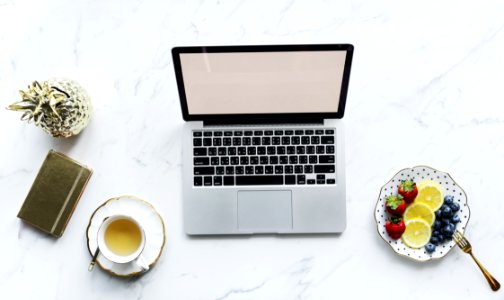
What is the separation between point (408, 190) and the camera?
105 cm

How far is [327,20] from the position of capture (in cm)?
112

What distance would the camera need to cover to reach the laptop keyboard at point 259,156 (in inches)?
42.0

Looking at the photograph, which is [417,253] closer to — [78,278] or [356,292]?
[356,292]

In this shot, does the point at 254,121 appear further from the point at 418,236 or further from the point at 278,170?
the point at 418,236

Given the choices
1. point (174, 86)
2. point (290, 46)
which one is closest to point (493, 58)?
point (290, 46)

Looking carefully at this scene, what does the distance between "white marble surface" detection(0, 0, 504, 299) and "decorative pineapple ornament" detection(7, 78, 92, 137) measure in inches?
2.4

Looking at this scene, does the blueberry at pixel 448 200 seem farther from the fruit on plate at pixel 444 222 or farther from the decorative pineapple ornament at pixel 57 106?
the decorative pineapple ornament at pixel 57 106

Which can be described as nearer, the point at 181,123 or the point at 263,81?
the point at 263,81

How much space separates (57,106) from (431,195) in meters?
0.77

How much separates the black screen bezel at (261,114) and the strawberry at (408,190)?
191 millimetres

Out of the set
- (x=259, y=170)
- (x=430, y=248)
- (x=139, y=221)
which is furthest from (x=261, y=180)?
(x=430, y=248)

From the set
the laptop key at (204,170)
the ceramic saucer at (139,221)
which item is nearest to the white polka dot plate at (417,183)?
the laptop key at (204,170)

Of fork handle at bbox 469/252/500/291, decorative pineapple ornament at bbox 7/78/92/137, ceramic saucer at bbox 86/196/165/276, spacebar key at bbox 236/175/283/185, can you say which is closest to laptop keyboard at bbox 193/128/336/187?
Answer: spacebar key at bbox 236/175/283/185

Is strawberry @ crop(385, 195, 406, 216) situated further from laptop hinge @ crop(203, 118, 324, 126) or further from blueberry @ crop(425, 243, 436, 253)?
laptop hinge @ crop(203, 118, 324, 126)
